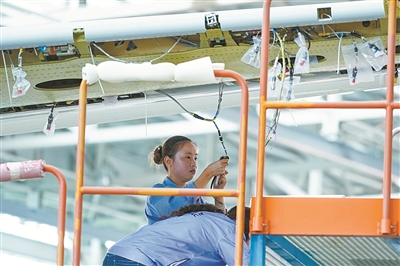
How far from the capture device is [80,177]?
151 inches

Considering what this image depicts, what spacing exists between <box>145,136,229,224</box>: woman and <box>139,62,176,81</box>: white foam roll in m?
1.35

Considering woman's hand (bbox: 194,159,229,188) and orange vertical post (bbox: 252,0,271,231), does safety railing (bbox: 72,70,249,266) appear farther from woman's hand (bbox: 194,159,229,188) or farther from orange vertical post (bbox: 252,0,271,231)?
woman's hand (bbox: 194,159,229,188)

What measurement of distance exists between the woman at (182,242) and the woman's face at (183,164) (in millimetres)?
782

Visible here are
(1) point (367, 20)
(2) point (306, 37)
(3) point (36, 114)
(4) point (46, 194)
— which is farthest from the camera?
(4) point (46, 194)

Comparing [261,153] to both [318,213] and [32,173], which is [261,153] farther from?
[32,173]

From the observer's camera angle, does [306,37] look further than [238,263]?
Yes

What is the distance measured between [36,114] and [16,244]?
35.8 feet

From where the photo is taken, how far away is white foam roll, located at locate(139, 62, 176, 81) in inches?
155

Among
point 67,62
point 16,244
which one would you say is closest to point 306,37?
point 67,62

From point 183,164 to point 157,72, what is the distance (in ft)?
5.42

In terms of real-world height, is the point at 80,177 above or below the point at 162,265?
above

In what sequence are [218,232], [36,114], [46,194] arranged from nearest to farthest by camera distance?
1. [218,232]
2. [36,114]
3. [46,194]

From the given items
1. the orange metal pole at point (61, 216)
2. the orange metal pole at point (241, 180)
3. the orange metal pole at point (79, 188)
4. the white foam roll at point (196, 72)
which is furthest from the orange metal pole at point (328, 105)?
the orange metal pole at point (61, 216)

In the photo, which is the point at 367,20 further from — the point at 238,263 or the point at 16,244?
the point at 16,244
